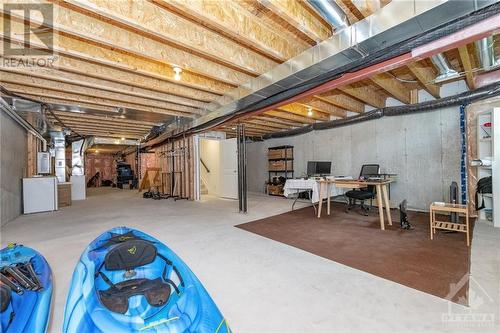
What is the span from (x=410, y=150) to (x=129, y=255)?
5815 mm

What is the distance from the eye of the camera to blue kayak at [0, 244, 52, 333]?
1.23 m

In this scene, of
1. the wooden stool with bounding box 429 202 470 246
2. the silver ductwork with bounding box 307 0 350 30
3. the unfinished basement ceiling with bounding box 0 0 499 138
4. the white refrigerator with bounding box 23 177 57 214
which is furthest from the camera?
the white refrigerator with bounding box 23 177 57 214

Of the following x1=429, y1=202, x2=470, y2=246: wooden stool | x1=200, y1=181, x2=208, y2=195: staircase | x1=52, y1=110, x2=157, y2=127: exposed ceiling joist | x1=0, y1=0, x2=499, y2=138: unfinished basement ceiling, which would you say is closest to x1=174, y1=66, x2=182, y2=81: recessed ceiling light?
x1=0, y1=0, x2=499, y2=138: unfinished basement ceiling

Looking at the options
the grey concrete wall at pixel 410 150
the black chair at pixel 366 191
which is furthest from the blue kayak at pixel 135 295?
the grey concrete wall at pixel 410 150

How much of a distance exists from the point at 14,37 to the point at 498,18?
4354 mm

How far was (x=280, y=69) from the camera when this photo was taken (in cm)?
291

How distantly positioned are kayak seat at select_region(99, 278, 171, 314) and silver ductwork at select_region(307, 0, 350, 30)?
2.40m

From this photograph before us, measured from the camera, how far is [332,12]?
76.0 inches

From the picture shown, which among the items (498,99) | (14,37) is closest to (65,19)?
(14,37)

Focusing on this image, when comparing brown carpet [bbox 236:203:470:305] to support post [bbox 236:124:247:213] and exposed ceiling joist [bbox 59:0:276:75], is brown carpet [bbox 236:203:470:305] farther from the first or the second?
exposed ceiling joist [bbox 59:0:276:75]

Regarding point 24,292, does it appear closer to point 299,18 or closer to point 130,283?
point 130,283

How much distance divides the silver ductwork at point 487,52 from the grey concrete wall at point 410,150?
186 cm

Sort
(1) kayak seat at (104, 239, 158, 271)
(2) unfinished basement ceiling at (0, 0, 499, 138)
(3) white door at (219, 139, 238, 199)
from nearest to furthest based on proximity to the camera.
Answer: (1) kayak seat at (104, 239, 158, 271), (2) unfinished basement ceiling at (0, 0, 499, 138), (3) white door at (219, 139, 238, 199)

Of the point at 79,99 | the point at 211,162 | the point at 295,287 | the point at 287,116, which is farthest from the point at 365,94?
the point at 211,162
